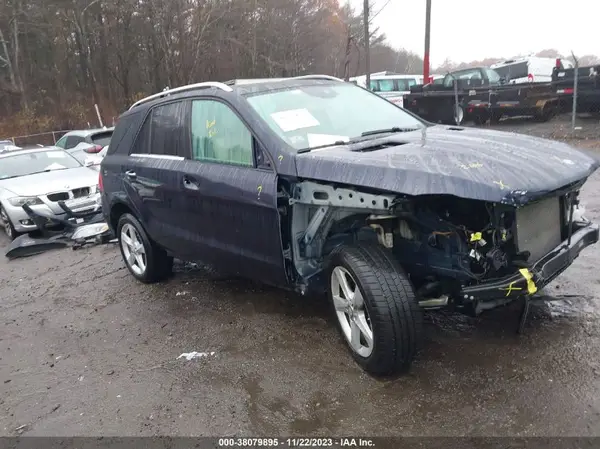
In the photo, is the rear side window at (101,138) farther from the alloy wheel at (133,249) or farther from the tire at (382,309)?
the tire at (382,309)

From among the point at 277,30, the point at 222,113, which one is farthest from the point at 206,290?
the point at 277,30

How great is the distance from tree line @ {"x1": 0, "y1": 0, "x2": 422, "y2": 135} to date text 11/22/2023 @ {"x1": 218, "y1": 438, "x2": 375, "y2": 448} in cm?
3143

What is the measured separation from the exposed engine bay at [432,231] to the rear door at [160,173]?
54.9 inches

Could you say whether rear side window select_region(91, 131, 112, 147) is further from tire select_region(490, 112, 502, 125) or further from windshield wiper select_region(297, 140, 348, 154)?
tire select_region(490, 112, 502, 125)

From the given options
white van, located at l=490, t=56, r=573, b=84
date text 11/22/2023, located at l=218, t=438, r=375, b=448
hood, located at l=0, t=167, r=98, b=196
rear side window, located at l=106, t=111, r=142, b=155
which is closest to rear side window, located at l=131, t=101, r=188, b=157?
rear side window, located at l=106, t=111, r=142, b=155

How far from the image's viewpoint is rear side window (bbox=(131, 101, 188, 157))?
4.40m

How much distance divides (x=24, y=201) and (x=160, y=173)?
447cm

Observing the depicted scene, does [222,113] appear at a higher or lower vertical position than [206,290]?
higher

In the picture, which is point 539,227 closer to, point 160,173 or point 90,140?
point 160,173

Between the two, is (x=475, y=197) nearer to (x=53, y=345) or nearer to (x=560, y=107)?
(x=53, y=345)

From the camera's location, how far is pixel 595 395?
2.81 metres

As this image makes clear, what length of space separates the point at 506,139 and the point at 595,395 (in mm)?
1625

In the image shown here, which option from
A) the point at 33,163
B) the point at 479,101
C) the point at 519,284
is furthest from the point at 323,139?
the point at 479,101

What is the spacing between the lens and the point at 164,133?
15.2ft
